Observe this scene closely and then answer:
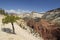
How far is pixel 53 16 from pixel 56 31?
5.58 meters

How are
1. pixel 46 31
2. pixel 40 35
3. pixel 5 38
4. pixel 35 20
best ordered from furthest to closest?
pixel 35 20, pixel 40 35, pixel 46 31, pixel 5 38

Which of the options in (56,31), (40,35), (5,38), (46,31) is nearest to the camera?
(5,38)

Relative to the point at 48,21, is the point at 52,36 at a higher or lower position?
lower

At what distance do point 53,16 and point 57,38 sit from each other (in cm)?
664

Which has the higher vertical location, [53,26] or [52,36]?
[53,26]

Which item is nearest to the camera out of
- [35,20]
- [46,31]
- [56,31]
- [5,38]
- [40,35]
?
[5,38]

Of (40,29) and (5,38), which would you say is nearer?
(5,38)

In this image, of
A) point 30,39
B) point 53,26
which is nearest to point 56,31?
point 53,26

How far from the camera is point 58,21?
35.2 meters

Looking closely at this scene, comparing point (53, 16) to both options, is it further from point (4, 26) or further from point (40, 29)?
point (4, 26)

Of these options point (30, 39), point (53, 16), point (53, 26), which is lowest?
point (30, 39)

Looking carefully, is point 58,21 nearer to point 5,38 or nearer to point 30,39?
point 30,39

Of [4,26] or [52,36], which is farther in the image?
[4,26]

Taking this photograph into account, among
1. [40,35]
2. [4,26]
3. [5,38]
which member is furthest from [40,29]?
[5,38]
